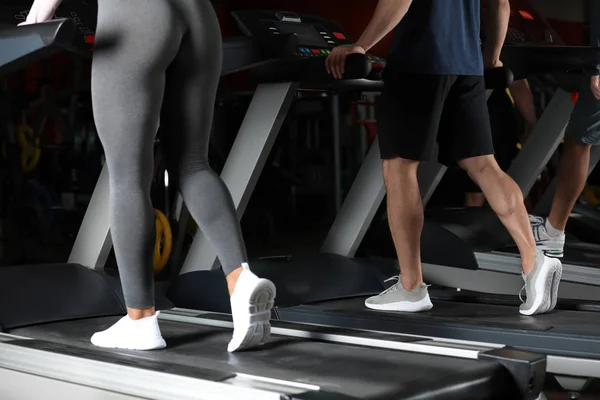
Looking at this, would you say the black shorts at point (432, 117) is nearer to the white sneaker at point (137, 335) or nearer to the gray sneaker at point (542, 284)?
the gray sneaker at point (542, 284)

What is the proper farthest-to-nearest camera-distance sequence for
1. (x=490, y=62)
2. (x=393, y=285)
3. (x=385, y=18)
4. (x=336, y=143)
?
(x=336, y=143) → (x=490, y=62) → (x=393, y=285) → (x=385, y=18)

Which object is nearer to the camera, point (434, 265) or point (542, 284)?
point (542, 284)

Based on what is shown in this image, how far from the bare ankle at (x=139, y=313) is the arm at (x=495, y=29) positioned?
1743mm

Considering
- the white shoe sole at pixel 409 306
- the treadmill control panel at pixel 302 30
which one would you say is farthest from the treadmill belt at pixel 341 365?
the treadmill control panel at pixel 302 30

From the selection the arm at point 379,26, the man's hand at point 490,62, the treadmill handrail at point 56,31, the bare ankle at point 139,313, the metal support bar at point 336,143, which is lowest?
the metal support bar at point 336,143

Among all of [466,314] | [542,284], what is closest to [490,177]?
[542,284]

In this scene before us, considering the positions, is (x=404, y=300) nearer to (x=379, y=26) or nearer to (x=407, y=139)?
(x=407, y=139)

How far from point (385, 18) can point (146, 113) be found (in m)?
1.00

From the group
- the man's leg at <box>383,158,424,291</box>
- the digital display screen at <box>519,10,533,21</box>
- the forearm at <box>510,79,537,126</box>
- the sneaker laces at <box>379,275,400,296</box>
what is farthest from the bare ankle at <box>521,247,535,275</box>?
the forearm at <box>510,79,537,126</box>

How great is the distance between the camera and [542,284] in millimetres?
2955

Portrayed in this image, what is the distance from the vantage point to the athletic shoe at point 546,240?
13.5 ft

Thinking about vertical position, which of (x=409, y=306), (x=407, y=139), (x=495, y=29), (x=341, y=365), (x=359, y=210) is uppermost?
(x=495, y=29)

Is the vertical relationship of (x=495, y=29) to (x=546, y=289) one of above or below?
above

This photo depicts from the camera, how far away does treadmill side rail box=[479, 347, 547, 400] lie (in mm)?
2107
